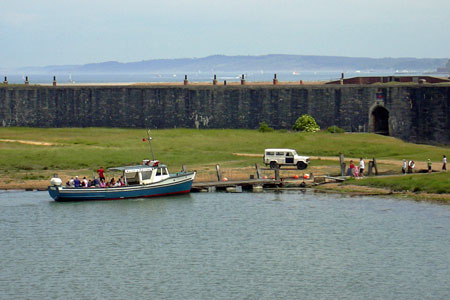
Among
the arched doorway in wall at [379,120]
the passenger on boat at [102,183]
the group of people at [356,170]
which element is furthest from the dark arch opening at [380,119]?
the passenger on boat at [102,183]

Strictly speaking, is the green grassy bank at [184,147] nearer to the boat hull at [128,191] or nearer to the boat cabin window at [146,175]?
the boat hull at [128,191]

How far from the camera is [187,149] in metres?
71.5

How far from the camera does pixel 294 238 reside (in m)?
46.2

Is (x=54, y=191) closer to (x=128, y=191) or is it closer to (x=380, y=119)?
(x=128, y=191)

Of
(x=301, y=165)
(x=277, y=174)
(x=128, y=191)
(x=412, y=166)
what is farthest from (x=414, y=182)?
(x=128, y=191)

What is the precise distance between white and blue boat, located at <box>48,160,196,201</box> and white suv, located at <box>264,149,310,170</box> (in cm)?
763

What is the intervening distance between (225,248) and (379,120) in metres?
40.6

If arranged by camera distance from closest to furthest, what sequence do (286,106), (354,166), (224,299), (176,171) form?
(224,299), (354,166), (176,171), (286,106)

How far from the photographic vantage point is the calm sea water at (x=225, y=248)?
123 feet

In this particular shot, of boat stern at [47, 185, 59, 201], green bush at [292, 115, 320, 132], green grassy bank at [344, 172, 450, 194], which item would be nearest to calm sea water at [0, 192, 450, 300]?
boat stern at [47, 185, 59, 201]

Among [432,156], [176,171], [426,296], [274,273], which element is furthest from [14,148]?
[426,296]

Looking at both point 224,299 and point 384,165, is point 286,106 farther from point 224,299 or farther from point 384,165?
point 224,299

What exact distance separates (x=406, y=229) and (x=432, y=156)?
18754 mm

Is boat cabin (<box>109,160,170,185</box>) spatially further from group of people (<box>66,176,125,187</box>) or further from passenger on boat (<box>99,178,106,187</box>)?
passenger on boat (<box>99,178,106,187</box>)
